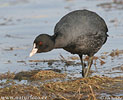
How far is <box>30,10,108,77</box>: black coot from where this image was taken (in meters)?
6.88

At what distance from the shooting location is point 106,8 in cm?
1623

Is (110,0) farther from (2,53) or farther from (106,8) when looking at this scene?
(2,53)

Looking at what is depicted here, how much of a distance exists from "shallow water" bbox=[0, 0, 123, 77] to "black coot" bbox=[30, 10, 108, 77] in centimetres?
72

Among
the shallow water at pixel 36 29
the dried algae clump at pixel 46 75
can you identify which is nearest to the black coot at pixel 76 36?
the dried algae clump at pixel 46 75

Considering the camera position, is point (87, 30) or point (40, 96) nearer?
point (40, 96)

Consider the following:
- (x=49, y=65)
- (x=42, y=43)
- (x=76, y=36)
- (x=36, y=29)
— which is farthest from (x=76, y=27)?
(x=36, y=29)

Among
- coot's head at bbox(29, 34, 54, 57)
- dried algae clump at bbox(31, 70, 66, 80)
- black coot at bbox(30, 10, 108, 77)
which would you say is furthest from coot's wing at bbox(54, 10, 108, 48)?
dried algae clump at bbox(31, 70, 66, 80)

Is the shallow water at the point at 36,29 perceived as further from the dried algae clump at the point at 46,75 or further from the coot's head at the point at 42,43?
the coot's head at the point at 42,43

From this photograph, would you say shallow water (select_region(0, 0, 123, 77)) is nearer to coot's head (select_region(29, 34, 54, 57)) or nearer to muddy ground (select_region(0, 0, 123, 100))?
muddy ground (select_region(0, 0, 123, 100))

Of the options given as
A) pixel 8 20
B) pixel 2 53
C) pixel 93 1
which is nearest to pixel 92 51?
pixel 2 53

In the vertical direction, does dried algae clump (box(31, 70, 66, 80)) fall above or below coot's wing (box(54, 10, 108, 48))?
below

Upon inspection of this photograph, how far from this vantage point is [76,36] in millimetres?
7375

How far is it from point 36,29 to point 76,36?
19.0 ft

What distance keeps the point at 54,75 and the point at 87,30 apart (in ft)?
3.64
